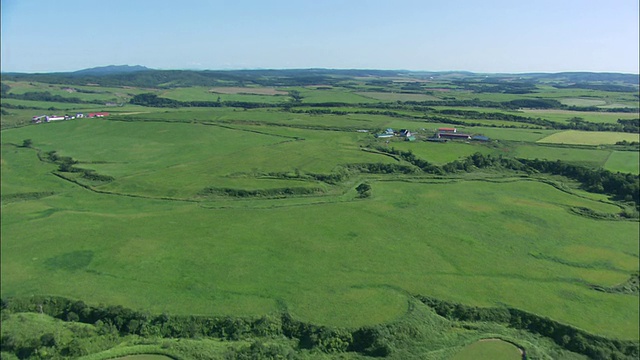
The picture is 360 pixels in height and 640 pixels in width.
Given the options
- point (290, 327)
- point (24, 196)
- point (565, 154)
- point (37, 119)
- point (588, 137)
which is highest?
point (37, 119)

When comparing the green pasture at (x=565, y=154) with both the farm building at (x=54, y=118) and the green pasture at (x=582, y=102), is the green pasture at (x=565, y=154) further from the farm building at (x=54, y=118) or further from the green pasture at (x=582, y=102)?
the farm building at (x=54, y=118)

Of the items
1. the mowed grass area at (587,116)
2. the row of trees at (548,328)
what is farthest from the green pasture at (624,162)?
the row of trees at (548,328)

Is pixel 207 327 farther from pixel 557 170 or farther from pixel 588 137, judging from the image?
pixel 588 137

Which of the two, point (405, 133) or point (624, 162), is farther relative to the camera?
point (405, 133)

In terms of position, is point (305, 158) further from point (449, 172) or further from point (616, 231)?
point (616, 231)

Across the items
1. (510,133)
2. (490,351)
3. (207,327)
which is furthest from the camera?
(510,133)

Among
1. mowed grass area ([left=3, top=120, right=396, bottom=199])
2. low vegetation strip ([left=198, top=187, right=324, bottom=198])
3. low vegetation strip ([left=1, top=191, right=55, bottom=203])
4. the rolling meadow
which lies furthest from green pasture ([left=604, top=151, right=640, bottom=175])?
low vegetation strip ([left=1, top=191, right=55, bottom=203])

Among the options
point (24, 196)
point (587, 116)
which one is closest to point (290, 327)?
point (24, 196)

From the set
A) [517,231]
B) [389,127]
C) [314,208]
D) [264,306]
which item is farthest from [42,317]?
[389,127]
